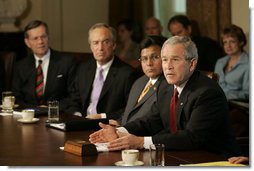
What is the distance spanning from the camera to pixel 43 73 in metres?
4.91

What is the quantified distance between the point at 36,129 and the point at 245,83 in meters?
2.29

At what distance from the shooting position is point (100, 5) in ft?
26.6

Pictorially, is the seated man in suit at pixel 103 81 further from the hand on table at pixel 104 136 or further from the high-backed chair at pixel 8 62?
the hand on table at pixel 104 136

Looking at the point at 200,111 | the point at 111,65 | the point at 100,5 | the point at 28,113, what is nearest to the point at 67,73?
the point at 111,65

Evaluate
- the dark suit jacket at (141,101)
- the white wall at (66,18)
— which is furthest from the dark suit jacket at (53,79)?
the white wall at (66,18)

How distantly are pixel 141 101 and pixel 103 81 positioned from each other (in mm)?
805

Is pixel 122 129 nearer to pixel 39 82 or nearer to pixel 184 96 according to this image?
pixel 184 96

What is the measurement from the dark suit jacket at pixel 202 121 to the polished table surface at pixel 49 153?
0.08 meters

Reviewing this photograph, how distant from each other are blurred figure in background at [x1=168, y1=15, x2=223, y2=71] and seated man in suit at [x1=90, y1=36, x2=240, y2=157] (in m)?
2.82

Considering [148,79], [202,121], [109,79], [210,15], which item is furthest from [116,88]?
[210,15]

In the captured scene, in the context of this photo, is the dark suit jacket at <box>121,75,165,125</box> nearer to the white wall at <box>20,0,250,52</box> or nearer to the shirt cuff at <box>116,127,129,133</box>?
the shirt cuff at <box>116,127,129,133</box>

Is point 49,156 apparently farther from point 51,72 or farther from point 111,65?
point 51,72

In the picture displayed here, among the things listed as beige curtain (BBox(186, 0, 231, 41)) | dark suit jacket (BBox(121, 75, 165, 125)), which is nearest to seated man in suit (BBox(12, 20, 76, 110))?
dark suit jacket (BBox(121, 75, 165, 125))

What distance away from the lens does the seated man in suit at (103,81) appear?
13.9ft
